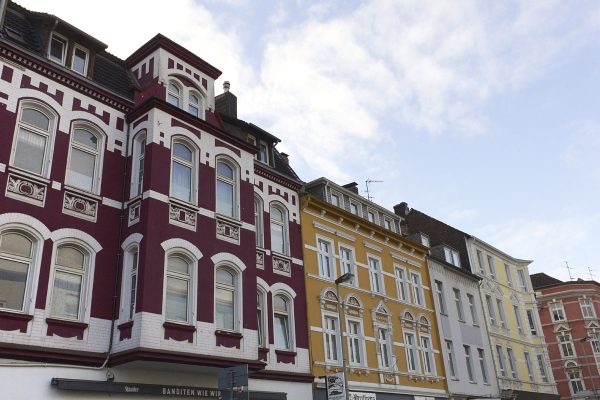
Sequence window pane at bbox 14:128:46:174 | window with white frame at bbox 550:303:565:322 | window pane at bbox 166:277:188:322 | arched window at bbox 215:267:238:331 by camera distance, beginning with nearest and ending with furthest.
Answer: window pane at bbox 14:128:46:174 < window pane at bbox 166:277:188:322 < arched window at bbox 215:267:238:331 < window with white frame at bbox 550:303:565:322

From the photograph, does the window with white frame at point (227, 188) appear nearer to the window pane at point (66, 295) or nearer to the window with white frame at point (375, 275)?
the window pane at point (66, 295)

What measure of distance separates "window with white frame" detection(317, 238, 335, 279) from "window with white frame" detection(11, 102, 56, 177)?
473 inches

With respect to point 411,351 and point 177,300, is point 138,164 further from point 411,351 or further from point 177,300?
point 411,351

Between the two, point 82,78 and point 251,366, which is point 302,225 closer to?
point 251,366

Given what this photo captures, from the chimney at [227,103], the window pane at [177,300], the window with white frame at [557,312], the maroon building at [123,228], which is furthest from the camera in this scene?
the window with white frame at [557,312]

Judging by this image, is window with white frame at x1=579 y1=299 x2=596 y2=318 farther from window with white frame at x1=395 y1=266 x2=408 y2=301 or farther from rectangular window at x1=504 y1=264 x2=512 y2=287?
window with white frame at x1=395 y1=266 x2=408 y2=301

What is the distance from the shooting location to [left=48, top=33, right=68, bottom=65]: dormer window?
56.1 feet

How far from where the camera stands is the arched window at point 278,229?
2244 cm

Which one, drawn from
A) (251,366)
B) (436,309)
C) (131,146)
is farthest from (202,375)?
(436,309)

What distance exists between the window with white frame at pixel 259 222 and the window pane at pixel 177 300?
501cm

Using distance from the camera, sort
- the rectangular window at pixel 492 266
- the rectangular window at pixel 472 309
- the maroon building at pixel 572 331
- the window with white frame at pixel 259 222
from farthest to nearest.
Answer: the maroon building at pixel 572 331
the rectangular window at pixel 492 266
the rectangular window at pixel 472 309
the window with white frame at pixel 259 222

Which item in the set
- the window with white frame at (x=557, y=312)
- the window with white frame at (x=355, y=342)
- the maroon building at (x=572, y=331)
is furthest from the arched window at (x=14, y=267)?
the window with white frame at (x=557, y=312)

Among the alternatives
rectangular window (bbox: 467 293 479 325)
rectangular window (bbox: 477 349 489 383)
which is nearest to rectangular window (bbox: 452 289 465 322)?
rectangular window (bbox: 467 293 479 325)

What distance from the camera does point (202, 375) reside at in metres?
17.0
